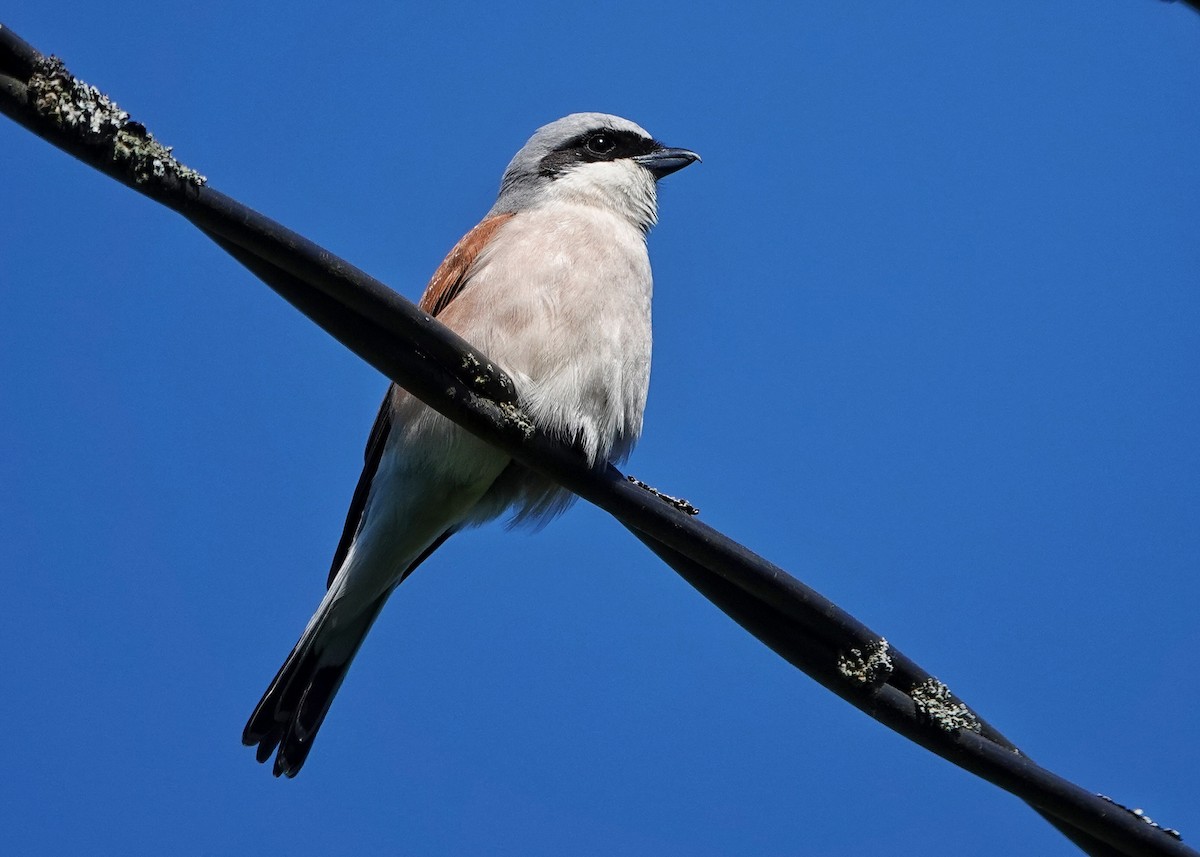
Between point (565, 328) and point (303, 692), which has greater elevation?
point (565, 328)

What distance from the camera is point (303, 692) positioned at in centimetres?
409

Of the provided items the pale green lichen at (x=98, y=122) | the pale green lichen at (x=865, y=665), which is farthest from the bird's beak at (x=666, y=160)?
→ the pale green lichen at (x=98, y=122)

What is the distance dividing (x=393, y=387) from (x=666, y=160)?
6.05 feet

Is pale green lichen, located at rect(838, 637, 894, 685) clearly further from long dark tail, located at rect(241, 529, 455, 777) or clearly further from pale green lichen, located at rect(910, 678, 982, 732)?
long dark tail, located at rect(241, 529, 455, 777)

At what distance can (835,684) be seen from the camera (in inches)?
98.7

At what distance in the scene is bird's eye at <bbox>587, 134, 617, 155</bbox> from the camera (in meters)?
5.10

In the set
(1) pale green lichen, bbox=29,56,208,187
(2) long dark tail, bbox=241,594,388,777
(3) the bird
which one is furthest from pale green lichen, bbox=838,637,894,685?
(2) long dark tail, bbox=241,594,388,777

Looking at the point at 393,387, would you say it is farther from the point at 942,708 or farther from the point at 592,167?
the point at 942,708

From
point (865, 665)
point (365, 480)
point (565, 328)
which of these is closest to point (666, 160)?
point (565, 328)

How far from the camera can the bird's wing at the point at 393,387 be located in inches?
159

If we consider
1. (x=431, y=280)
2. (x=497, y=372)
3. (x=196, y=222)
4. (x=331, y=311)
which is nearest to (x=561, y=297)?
(x=431, y=280)

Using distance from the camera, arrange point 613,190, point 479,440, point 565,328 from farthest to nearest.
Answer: point 613,190, point 565,328, point 479,440

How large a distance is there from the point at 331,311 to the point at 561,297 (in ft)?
5.07

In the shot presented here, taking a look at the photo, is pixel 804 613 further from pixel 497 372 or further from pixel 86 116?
pixel 86 116
